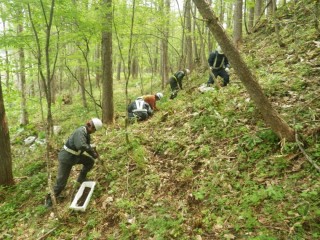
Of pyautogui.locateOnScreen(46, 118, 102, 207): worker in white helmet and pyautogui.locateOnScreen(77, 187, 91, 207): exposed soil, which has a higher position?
pyautogui.locateOnScreen(46, 118, 102, 207): worker in white helmet

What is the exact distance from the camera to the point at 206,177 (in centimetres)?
504

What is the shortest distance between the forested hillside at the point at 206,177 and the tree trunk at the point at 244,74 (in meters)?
0.27

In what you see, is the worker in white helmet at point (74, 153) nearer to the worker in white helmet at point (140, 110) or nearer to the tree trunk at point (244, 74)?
the worker in white helmet at point (140, 110)

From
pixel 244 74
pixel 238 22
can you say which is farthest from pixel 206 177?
pixel 238 22

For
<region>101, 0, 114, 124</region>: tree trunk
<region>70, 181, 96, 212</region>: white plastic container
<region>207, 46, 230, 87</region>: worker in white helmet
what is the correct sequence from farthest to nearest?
<region>101, 0, 114, 124</region>: tree trunk < <region>207, 46, 230, 87</region>: worker in white helmet < <region>70, 181, 96, 212</region>: white plastic container

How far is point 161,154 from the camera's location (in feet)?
21.3

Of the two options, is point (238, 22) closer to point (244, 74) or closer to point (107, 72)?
point (107, 72)

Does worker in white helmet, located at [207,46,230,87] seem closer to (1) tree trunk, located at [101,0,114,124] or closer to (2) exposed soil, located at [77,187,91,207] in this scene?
(1) tree trunk, located at [101,0,114,124]

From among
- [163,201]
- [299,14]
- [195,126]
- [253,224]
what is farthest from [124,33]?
[253,224]

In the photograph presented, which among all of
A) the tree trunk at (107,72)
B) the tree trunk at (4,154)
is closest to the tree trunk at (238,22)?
the tree trunk at (107,72)

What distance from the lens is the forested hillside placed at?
3975mm

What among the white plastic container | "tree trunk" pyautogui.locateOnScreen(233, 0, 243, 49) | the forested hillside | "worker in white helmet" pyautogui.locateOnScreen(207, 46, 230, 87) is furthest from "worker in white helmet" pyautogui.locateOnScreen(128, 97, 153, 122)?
"tree trunk" pyautogui.locateOnScreen(233, 0, 243, 49)

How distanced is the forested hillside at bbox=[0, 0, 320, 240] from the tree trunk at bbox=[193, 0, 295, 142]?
0.27 metres

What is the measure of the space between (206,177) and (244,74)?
205 centimetres
